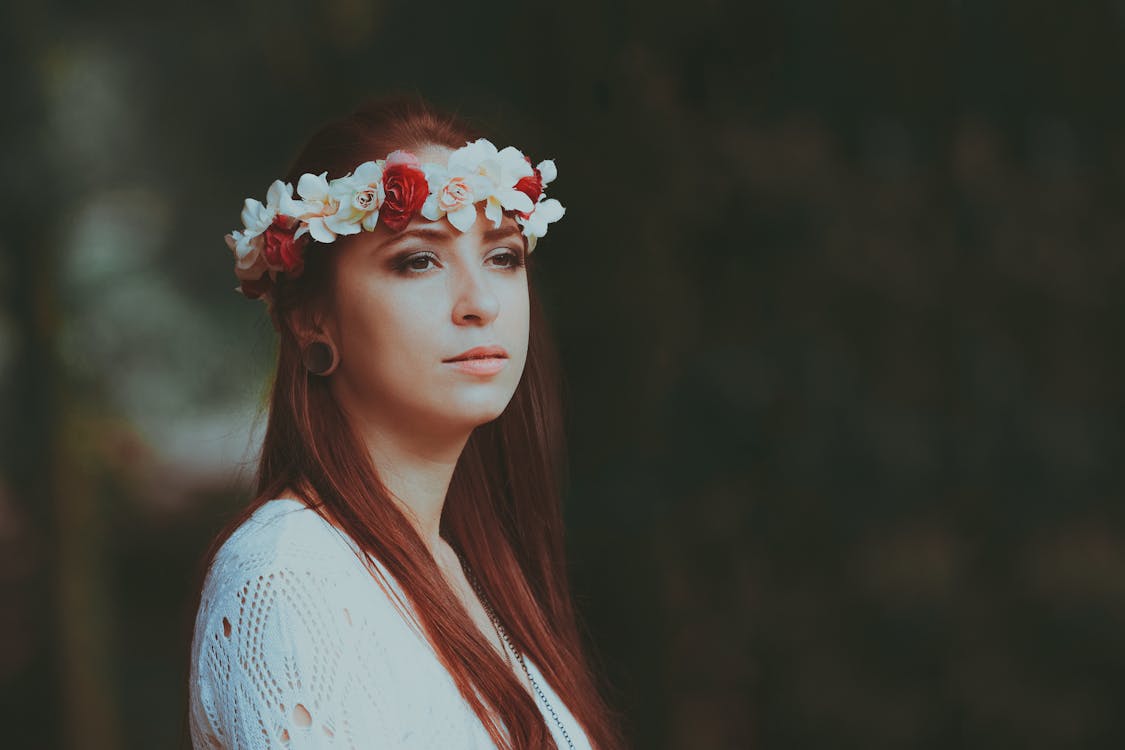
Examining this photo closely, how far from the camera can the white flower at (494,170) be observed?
1.96m

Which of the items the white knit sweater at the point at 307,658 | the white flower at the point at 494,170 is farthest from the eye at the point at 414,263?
the white knit sweater at the point at 307,658

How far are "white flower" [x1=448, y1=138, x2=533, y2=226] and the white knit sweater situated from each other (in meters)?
0.52

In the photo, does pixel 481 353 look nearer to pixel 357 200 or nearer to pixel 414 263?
Result: pixel 414 263

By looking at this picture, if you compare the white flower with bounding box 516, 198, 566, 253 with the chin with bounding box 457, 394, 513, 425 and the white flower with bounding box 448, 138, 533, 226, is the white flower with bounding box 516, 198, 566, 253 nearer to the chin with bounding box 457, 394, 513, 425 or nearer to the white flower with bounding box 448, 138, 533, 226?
the white flower with bounding box 448, 138, 533, 226

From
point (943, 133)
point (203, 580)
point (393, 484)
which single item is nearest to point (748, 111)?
point (943, 133)

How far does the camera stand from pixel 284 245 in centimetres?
196

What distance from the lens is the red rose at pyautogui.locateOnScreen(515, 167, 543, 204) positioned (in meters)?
2.06

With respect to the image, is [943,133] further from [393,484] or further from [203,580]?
[203,580]

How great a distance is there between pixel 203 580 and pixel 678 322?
8.81 ft

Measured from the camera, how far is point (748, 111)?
14.2 ft

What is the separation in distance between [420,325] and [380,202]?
176 millimetres

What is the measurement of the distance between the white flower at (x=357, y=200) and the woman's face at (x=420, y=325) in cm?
3

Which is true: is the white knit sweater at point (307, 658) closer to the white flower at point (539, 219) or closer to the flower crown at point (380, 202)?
the flower crown at point (380, 202)

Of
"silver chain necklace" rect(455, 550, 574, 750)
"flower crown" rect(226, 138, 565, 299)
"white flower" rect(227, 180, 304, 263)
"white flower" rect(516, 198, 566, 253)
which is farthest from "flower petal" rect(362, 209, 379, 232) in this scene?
"silver chain necklace" rect(455, 550, 574, 750)
